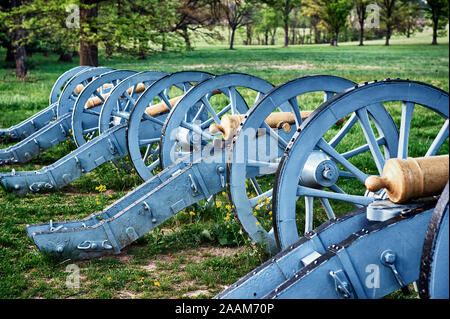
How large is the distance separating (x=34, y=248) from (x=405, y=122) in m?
3.50

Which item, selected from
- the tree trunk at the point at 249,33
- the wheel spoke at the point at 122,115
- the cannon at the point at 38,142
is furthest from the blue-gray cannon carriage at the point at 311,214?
the tree trunk at the point at 249,33

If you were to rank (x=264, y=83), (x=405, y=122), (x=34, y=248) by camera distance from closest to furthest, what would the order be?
(x=405, y=122), (x=34, y=248), (x=264, y=83)

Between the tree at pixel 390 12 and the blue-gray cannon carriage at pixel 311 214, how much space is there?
36099 millimetres

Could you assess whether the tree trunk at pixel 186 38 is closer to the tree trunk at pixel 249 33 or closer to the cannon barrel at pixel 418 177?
the cannon barrel at pixel 418 177

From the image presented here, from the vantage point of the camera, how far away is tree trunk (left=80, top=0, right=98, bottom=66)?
15.0 metres

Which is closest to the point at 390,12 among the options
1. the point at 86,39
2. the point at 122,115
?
the point at 86,39

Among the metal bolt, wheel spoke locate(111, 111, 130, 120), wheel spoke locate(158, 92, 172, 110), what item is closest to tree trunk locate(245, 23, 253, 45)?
wheel spoke locate(111, 111, 130, 120)

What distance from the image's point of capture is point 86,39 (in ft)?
48.6

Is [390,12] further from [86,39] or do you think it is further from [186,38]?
[86,39]

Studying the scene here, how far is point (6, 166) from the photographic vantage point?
28.8 feet

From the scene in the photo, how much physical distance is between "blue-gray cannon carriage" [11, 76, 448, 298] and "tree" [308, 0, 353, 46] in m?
44.9

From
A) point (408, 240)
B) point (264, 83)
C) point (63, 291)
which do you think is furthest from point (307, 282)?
point (264, 83)

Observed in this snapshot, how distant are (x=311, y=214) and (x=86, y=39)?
12492 millimetres
